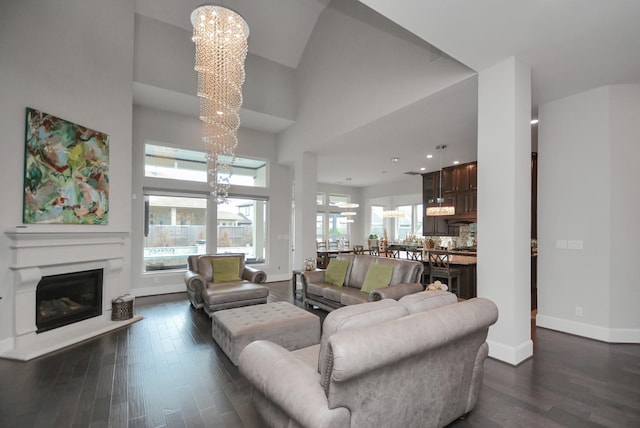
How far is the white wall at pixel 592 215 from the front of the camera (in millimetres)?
3693

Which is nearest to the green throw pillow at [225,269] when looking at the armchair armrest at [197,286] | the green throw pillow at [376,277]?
the armchair armrest at [197,286]

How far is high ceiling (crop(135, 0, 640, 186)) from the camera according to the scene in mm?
2529

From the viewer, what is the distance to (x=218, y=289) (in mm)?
4770

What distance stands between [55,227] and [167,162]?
9.71 ft

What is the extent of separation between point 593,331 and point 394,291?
2.46m

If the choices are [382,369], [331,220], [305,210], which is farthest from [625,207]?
[331,220]

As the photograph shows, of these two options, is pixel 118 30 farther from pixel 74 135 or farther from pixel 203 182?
pixel 203 182

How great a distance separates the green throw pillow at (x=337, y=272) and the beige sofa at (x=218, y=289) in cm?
106

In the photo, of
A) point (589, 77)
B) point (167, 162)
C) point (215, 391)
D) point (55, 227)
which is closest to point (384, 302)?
point (215, 391)

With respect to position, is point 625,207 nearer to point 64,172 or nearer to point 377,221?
point 64,172

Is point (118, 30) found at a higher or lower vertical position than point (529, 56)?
higher

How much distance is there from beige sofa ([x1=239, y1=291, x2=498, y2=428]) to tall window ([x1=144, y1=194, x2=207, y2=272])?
17.2 ft

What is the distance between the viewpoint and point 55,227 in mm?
3744

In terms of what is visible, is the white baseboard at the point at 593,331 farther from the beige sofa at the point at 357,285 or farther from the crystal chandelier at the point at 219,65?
the crystal chandelier at the point at 219,65
